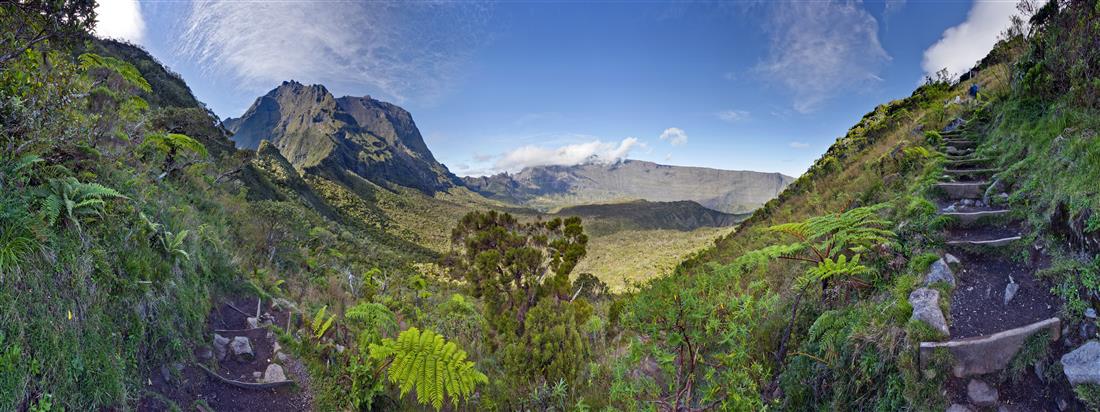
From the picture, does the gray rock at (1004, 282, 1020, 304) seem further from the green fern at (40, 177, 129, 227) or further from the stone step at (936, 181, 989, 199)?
the green fern at (40, 177, 129, 227)

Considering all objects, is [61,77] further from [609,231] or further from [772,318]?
[609,231]

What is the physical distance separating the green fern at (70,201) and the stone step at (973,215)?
8.47 meters

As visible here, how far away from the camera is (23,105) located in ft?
12.5

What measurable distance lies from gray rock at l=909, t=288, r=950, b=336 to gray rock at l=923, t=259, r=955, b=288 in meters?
0.24

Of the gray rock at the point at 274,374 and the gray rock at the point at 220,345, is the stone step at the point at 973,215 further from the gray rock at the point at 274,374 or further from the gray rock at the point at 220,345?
the gray rock at the point at 220,345

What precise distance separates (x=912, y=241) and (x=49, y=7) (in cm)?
945

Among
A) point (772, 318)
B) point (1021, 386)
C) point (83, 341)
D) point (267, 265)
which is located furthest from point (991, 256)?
point (267, 265)

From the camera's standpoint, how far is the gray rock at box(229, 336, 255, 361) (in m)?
4.79

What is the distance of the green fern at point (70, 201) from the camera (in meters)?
3.25

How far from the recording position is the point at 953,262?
3.71m

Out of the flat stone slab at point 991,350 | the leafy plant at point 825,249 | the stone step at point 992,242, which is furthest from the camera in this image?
the stone step at point 992,242

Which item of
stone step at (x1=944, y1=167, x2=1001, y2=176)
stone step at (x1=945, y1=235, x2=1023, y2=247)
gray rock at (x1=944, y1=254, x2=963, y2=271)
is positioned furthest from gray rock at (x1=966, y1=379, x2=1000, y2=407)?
stone step at (x1=944, y1=167, x2=1001, y2=176)

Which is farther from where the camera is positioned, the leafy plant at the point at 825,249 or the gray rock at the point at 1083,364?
the leafy plant at the point at 825,249

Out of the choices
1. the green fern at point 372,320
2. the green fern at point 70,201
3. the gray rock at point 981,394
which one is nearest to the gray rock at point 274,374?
the green fern at point 372,320
